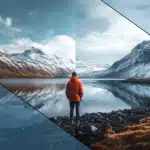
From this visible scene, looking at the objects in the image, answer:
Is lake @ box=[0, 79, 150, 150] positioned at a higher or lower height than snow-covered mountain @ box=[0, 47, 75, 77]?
lower

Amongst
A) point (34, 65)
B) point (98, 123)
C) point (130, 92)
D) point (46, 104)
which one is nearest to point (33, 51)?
point (34, 65)

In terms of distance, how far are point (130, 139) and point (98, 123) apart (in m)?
0.46

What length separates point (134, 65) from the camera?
15.1 ft

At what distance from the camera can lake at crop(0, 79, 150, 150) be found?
4469 millimetres

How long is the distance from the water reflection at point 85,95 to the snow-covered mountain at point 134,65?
0.12m

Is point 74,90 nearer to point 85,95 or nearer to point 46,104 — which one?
point 85,95

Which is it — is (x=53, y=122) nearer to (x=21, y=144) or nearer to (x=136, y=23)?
(x=21, y=144)

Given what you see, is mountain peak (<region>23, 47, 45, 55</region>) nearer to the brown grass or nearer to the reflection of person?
the reflection of person

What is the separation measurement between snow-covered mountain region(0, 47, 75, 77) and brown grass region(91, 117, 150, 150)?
37.7 inches

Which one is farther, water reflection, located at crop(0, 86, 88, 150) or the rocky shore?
water reflection, located at crop(0, 86, 88, 150)

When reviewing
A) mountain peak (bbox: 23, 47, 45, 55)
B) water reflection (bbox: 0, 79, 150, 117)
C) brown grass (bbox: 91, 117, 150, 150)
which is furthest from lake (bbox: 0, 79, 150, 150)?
mountain peak (bbox: 23, 47, 45, 55)

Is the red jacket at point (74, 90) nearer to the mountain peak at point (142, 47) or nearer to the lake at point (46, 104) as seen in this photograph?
the lake at point (46, 104)

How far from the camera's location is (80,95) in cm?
448

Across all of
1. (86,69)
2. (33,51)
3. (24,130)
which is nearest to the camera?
(86,69)
